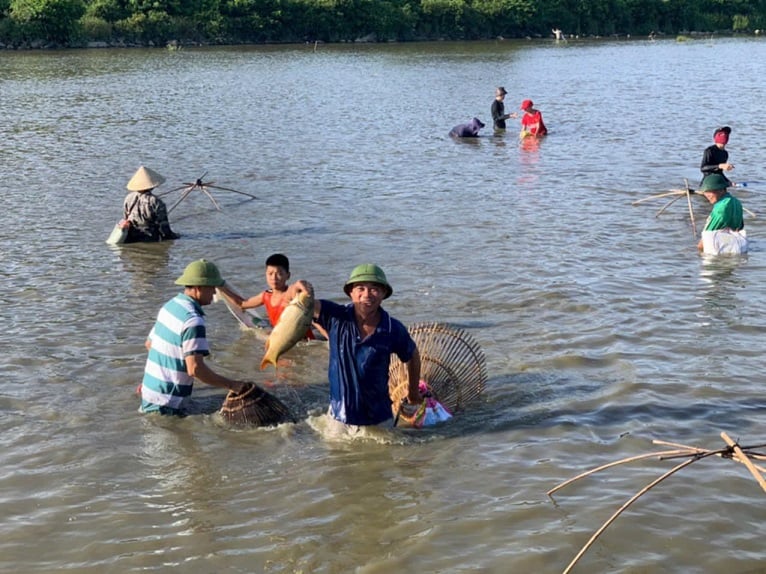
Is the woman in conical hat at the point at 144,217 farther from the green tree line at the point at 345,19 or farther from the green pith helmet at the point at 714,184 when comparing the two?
the green tree line at the point at 345,19

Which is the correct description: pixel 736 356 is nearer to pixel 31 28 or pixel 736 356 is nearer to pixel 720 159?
pixel 720 159

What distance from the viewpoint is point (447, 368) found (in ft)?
24.9

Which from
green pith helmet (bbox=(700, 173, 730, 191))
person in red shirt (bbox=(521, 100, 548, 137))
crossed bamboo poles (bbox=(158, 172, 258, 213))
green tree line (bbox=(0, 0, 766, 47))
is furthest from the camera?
green tree line (bbox=(0, 0, 766, 47))

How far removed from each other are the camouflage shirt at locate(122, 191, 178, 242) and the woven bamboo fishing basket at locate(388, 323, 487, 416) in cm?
650

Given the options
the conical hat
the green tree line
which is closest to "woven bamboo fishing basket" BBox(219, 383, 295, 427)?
the conical hat

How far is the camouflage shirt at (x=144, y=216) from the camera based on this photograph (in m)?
13.1

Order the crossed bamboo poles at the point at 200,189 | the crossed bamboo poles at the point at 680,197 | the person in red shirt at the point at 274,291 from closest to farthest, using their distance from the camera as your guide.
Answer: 1. the person in red shirt at the point at 274,291
2. the crossed bamboo poles at the point at 680,197
3. the crossed bamboo poles at the point at 200,189

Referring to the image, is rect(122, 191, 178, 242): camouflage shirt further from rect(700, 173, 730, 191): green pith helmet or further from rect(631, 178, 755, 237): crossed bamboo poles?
rect(631, 178, 755, 237): crossed bamboo poles

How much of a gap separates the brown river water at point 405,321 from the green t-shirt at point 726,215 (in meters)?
0.48

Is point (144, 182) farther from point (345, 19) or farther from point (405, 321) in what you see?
point (345, 19)

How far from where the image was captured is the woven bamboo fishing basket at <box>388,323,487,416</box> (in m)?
7.53

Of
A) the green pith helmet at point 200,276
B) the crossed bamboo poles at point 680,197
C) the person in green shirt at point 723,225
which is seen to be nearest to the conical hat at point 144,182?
the green pith helmet at point 200,276

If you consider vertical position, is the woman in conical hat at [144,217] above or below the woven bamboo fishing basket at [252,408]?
above

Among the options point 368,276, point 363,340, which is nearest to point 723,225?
point 363,340
